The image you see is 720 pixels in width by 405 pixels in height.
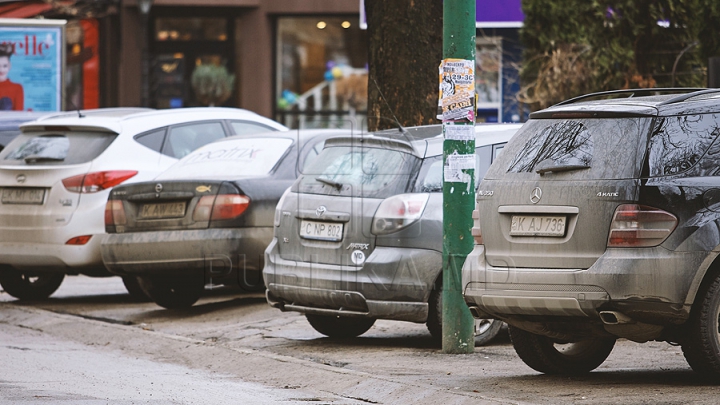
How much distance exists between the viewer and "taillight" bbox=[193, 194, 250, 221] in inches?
424

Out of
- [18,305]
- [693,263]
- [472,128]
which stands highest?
[472,128]

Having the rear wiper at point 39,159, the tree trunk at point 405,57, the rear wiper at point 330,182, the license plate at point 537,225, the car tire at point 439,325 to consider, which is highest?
the tree trunk at point 405,57

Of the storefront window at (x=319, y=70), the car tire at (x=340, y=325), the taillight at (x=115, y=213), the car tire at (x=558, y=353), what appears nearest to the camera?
the car tire at (x=558, y=353)

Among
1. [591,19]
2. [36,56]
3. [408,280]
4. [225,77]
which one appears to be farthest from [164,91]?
[408,280]

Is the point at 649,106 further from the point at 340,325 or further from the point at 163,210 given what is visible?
the point at 163,210

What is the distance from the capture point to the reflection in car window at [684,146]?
6.89 m

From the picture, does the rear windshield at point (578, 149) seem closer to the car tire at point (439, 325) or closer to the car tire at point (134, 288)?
the car tire at point (439, 325)

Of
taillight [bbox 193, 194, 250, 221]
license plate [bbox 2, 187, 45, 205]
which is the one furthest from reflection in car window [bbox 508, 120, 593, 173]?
license plate [bbox 2, 187, 45, 205]

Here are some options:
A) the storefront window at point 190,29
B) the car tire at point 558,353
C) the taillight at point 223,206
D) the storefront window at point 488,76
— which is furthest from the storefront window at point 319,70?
the car tire at point 558,353

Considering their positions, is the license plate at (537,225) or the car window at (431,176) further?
the car window at (431,176)

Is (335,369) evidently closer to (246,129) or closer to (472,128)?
(472,128)

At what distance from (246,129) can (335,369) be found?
5752 millimetres

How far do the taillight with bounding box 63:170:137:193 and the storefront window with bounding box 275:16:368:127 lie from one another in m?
14.3

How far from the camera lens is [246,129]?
13477 mm
